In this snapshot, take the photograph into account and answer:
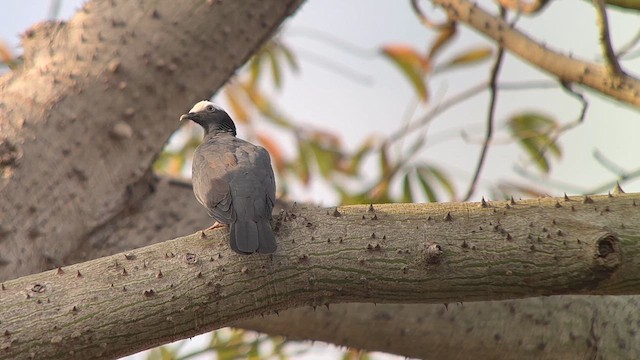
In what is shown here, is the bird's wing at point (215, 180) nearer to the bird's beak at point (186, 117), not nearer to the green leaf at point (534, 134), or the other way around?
the bird's beak at point (186, 117)

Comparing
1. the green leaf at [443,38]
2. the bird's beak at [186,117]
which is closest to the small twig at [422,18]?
the green leaf at [443,38]

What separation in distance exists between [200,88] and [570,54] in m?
1.84

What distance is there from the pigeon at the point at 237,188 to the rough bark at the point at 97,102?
1.37 ft

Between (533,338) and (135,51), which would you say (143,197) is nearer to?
(135,51)

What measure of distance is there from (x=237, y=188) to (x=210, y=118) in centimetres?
136

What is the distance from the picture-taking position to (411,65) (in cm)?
607

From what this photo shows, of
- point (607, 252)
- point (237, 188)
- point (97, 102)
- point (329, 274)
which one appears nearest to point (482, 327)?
point (237, 188)

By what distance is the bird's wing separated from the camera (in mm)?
3471

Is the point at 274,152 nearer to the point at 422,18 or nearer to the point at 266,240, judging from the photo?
the point at 422,18

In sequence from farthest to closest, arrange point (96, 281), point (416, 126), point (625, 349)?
point (416, 126)
point (625, 349)
point (96, 281)

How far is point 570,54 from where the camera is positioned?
445 cm

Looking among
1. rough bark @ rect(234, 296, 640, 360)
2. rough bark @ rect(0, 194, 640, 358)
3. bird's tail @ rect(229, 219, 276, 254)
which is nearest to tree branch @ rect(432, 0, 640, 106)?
rough bark @ rect(234, 296, 640, 360)

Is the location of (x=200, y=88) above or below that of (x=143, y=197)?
above

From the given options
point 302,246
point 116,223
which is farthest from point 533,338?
point 116,223
